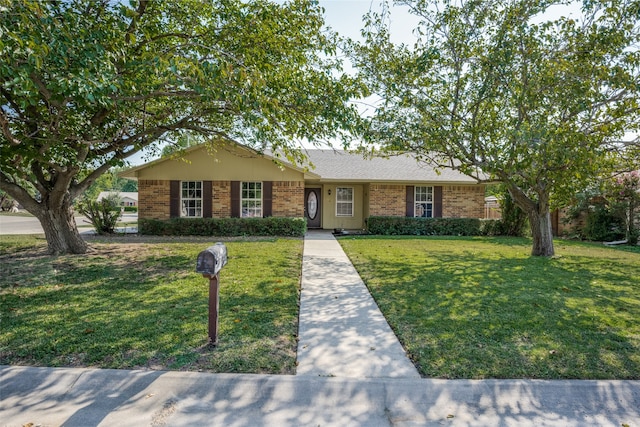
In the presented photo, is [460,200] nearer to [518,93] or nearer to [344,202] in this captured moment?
[344,202]

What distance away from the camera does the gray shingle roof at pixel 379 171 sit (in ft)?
54.4

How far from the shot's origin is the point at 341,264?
8672 mm

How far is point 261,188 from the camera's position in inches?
609

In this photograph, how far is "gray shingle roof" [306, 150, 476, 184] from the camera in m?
16.6

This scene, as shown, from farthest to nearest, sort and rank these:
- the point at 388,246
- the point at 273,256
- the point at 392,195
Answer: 1. the point at 392,195
2. the point at 388,246
3. the point at 273,256

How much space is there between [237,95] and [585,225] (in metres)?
16.6

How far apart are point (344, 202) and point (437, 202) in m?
4.49

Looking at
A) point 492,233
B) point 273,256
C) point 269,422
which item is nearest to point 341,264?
point 273,256

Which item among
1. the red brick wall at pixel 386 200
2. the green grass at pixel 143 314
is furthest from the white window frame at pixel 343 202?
the green grass at pixel 143 314

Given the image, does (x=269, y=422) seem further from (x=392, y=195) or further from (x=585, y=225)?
(x=585, y=225)

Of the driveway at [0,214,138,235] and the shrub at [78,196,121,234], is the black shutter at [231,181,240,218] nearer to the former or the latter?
the shrub at [78,196,121,234]

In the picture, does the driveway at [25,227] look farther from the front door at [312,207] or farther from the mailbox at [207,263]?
the mailbox at [207,263]

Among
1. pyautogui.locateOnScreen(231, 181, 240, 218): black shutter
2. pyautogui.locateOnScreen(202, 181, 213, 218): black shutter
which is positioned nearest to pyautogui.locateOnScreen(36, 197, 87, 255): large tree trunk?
pyautogui.locateOnScreen(202, 181, 213, 218): black shutter

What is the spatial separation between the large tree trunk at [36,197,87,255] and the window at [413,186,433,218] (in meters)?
13.0
